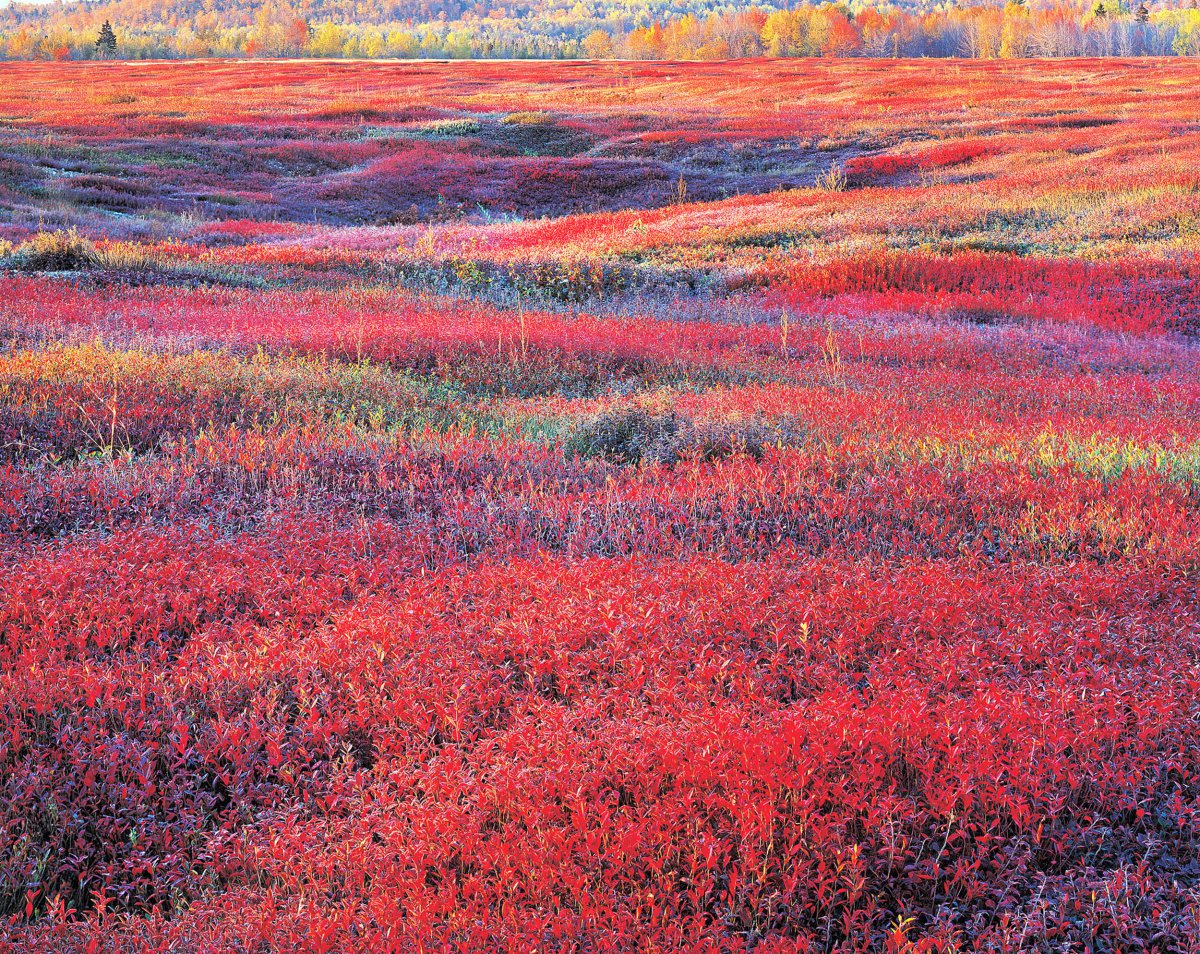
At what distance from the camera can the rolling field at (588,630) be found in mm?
2379

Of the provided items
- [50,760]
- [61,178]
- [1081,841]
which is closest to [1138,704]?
[1081,841]

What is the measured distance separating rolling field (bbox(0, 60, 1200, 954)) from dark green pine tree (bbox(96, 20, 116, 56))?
121 metres

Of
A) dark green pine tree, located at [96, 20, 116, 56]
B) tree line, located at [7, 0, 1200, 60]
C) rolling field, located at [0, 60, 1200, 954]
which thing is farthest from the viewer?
tree line, located at [7, 0, 1200, 60]

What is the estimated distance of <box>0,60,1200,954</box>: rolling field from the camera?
2.38m

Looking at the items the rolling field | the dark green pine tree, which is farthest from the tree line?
the rolling field

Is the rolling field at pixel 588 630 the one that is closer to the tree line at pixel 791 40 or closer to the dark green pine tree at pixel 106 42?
the tree line at pixel 791 40

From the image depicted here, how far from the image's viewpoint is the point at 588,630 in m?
3.66

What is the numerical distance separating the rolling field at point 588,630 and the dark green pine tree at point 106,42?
396 feet

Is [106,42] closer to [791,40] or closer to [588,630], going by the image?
[791,40]

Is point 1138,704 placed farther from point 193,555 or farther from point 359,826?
point 193,555

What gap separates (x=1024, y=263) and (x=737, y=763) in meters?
15.5

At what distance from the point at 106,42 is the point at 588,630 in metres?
133

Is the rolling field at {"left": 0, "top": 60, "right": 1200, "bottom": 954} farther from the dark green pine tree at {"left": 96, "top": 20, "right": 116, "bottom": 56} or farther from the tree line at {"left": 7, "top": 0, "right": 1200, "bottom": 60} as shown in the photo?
the dark green pine tree at {"left": 96, "top": 20, "right": 116, "bottom": 56}

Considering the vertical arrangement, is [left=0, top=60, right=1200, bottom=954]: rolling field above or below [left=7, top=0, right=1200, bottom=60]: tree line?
below
